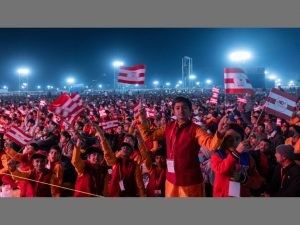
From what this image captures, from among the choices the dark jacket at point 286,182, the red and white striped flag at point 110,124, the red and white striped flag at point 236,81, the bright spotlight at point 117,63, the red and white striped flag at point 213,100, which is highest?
the bright spotlight at point 117,63

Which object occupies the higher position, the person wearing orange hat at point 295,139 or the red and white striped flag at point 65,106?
the red and white striped flag at point 65,106

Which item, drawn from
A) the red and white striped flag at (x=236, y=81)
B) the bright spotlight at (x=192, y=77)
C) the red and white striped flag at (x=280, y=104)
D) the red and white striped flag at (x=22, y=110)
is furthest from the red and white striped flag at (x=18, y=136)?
the red and white striped flag at (x=280, y=104)

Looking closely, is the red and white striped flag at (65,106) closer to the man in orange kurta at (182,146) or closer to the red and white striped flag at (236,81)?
the man in orange kurta at (182,146)

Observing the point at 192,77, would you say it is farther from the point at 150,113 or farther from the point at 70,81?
the point at 70,81

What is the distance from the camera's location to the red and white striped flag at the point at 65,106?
26.1 ft

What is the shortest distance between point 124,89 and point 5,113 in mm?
2487

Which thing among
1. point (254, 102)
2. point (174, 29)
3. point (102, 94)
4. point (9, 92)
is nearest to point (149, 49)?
point (174, 29)

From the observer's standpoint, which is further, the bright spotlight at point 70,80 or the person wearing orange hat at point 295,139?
the bright spotlight at point 70,80

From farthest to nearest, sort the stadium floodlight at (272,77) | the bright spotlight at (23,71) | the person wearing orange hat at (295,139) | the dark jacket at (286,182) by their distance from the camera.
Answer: the bright spotlight at (23,71), the stadium floodlight at (272,77), the person wearing orange hat at (295,139), the dark jacket at (286,182)

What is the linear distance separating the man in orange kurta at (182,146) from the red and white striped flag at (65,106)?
1190 millimetres

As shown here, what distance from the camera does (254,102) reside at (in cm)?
882

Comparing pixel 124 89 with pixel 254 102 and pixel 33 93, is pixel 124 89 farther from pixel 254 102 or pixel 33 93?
pixel 254 102

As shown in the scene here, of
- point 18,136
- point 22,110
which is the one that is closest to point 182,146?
point 18,136

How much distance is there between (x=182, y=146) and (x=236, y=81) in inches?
62.9
